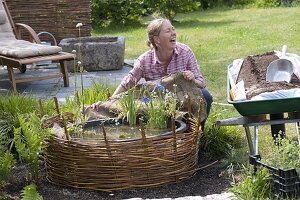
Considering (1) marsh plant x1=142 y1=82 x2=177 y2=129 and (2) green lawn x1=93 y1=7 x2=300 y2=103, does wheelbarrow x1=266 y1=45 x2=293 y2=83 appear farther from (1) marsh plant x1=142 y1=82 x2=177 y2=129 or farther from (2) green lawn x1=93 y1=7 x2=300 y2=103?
(2) green lawn x1=93 y1=7 x2=300 y2=103

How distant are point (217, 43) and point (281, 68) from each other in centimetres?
677

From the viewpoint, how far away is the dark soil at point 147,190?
3.98 meters

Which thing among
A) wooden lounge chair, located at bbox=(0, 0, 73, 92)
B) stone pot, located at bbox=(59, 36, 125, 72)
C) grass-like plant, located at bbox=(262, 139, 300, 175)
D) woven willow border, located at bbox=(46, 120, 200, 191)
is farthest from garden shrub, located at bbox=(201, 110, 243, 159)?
stone pot, located at bbox=(59, 36, 125, 72)

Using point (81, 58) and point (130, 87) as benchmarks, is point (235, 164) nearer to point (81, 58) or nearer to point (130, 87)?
point (130, 87)

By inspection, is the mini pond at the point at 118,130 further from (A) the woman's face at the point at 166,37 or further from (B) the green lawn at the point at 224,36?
(B) the green lawn at the point at 224,36

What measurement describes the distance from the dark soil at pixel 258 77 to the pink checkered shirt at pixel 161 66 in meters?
0.32

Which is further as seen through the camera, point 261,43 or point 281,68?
point 261,43

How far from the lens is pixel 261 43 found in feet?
36.7

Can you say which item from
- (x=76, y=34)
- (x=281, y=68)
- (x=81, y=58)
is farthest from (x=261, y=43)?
(x=281, y=68)

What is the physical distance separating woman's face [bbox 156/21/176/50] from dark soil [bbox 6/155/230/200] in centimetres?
92

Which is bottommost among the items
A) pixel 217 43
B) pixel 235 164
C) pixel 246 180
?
pixel 217 43

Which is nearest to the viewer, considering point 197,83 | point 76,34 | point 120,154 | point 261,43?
point 120,154

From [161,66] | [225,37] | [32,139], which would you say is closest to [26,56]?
[161,66]

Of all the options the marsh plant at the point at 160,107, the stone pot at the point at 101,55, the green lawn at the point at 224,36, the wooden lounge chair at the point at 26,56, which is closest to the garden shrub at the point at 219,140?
the marsh plant at the point at 160,107
